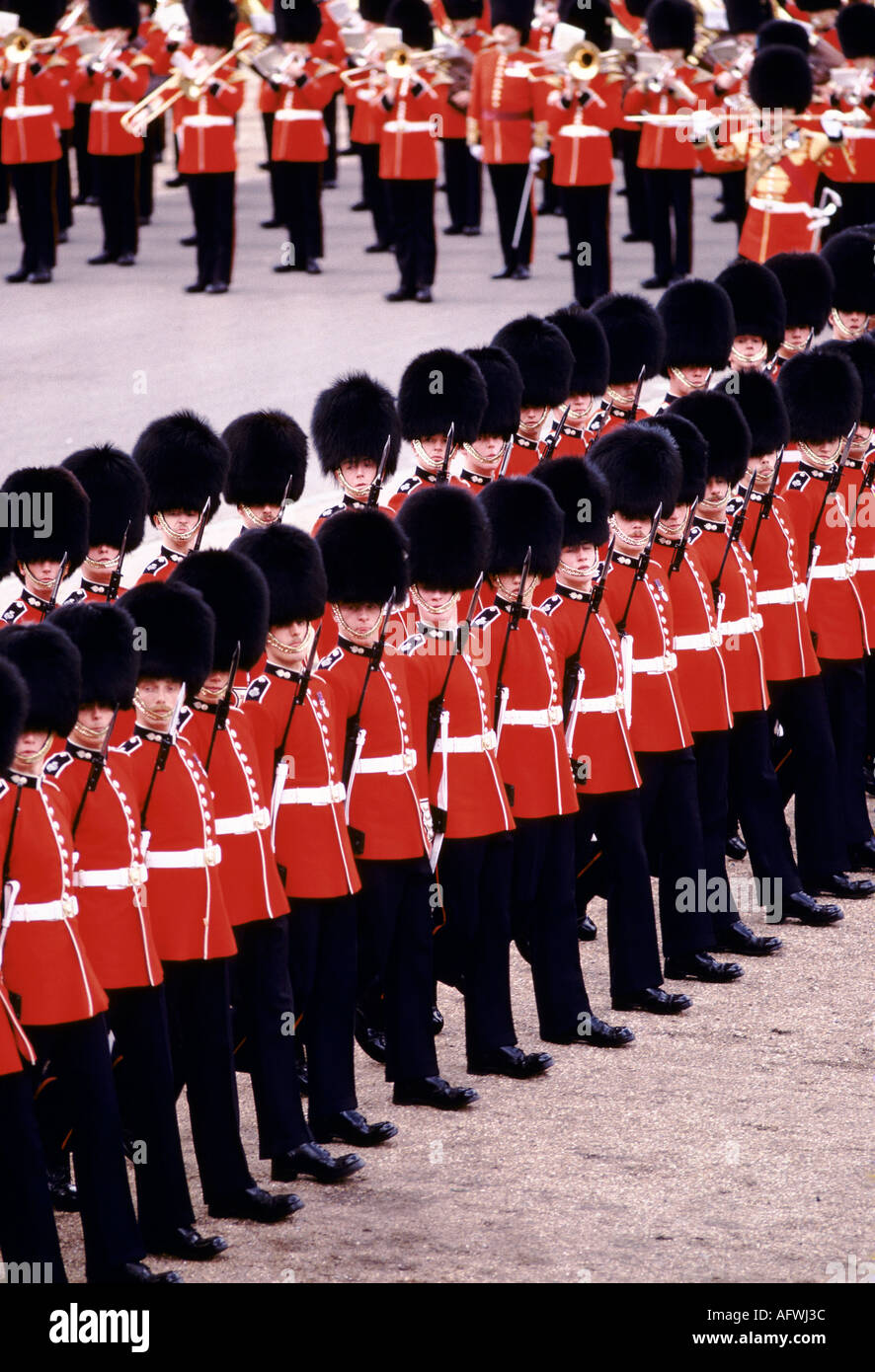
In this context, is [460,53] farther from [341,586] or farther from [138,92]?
[341,586]

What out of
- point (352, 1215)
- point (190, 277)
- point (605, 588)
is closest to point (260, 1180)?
point (352, 1215)

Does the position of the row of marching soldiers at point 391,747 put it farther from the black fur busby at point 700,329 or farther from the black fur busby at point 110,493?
the black fur busby at point 700,329

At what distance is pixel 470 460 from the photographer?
615 cm

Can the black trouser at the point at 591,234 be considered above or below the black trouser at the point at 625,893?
above

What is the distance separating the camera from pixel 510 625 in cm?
507

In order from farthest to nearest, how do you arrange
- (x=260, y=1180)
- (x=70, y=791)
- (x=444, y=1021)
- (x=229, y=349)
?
(x=229, y=349)
(x=444, y=1021)
(x=260, y=1180)
(x=70, y=791)

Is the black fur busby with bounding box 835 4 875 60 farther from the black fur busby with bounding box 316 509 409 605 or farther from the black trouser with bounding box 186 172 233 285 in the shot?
the black fur busby with bounding box 316 509 409 605

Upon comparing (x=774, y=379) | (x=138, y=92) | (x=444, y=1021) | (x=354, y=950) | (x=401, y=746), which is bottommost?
(x=444, y=1021)

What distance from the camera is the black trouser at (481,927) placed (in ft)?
16.1

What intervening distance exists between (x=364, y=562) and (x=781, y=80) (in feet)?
18.1

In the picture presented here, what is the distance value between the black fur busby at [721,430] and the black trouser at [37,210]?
615 centimetres

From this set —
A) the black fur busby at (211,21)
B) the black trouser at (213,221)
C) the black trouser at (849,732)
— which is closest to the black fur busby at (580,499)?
the black trouser at (849,732)

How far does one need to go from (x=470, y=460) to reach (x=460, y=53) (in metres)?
6.19

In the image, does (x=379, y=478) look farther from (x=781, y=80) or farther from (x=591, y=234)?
(x=591, y=234)
